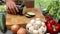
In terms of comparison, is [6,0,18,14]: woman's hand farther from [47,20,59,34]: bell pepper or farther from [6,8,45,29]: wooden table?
[47,20,59,34]: bell pepper

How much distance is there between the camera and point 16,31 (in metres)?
1.01

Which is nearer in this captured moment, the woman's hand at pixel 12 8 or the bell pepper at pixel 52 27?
the bell pepper at pixel 52 27

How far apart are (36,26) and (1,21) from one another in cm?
29

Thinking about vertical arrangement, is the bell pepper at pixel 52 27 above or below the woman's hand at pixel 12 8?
below

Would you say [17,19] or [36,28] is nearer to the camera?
[36,28]

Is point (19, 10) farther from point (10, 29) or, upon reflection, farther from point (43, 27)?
point (43, 27)

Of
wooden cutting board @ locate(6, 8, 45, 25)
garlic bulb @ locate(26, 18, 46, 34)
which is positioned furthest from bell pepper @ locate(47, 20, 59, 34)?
wooden cutting board @ locate(6, 8, 45, 25)

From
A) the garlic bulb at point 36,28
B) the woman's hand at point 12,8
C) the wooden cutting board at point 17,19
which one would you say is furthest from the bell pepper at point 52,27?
the woman's hand at point 12,8

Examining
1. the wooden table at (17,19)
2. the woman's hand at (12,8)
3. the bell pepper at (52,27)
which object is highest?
the woman's hand at (12,8)

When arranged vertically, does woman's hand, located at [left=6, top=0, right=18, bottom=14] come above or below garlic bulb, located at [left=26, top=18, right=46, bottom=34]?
above

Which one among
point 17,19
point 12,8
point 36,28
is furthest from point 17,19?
point 36,28

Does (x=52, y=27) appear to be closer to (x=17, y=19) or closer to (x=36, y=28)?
(x=36, y=28)

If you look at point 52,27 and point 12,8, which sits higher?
point 12,8

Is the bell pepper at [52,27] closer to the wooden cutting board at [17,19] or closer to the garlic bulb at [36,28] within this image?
the garlic bulb at [36,28]
